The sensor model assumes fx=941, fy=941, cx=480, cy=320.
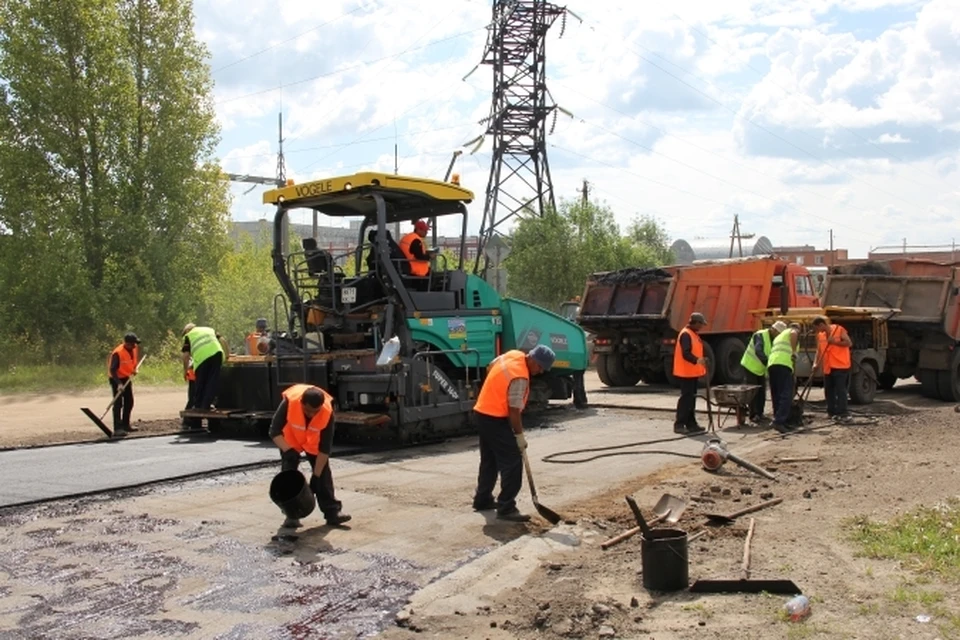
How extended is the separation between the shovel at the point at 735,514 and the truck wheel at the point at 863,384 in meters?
8.23

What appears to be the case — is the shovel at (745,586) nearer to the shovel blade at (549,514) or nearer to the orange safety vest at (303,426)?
the shovel blade at (549,514)

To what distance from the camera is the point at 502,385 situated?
7195 mm

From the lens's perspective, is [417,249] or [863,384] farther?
[863,384]

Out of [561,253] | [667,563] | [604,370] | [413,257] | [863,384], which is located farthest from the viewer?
[561,253]

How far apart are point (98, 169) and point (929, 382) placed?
18.2 metres

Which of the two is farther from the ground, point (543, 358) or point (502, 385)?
point (543, 358)

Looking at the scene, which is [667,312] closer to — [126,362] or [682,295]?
[682,295]

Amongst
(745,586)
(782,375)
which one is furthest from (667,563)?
(782,375)

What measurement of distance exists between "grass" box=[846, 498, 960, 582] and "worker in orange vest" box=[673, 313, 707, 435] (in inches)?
191

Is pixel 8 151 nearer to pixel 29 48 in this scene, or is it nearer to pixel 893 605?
pixel 29 48

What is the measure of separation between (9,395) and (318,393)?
13399mm

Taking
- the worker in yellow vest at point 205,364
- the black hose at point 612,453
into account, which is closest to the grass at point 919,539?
the black hose at point 612,453

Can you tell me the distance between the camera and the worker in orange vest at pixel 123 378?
12031 mm

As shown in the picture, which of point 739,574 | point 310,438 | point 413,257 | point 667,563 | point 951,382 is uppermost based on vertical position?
point 413,257
